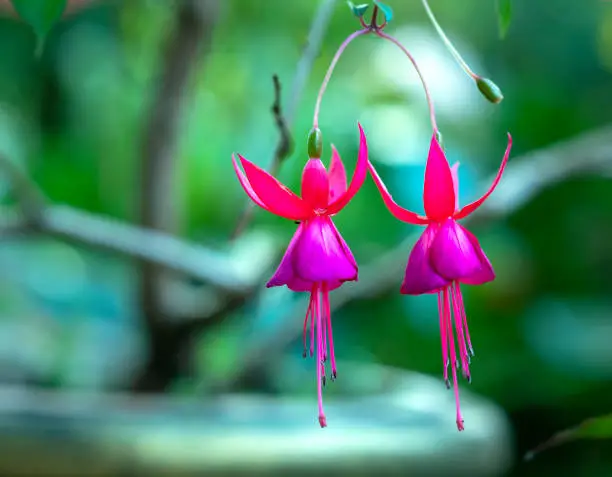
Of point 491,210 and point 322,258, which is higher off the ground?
point 491,210

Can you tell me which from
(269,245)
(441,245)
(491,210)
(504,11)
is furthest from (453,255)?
(269,245)

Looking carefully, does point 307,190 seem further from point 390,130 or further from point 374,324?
point 390,130

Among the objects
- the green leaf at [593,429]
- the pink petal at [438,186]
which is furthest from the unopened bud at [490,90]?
the green leaf at [593,429]

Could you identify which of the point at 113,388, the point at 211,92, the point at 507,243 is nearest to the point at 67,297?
the point at 211,92

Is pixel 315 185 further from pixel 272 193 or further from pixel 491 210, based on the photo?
pixel 491 210

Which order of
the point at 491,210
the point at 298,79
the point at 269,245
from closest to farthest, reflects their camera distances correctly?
the point at 298,79 → the point at 491,210 → the point at 269,245

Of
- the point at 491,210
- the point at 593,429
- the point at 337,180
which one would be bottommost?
the point at 593,429

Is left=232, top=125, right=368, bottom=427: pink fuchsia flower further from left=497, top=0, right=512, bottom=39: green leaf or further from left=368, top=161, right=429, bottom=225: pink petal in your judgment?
left=497, top=0, right=512, bottom=39: green leaf
